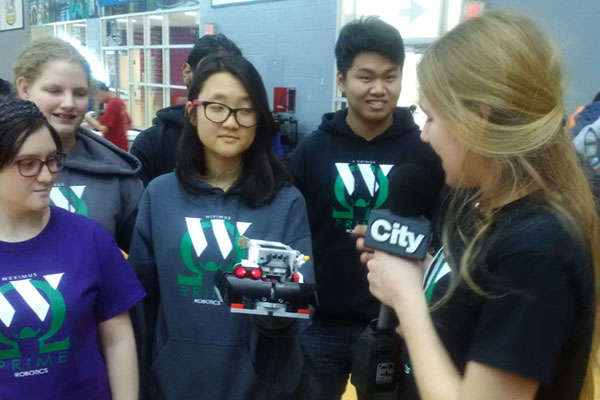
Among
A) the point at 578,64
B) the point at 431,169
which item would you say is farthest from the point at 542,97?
the point at 578,64

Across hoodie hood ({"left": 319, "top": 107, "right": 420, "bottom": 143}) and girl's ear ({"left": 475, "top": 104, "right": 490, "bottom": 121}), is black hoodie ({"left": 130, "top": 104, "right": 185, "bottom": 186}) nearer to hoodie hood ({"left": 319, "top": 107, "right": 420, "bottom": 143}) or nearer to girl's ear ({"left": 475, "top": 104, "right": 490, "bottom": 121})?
hoodie hood ({"left": 319, "top": 107, "right": 420, "bottom": 143})

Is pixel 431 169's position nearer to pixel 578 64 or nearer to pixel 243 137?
pixel 243 137

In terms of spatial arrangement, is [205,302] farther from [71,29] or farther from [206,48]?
[71,29]

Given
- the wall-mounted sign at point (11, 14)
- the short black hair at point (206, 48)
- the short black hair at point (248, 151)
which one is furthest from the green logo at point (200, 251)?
the wall-mounted sign at point (11, 14)

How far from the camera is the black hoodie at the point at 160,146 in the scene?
1956 mm

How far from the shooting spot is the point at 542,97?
776 mm

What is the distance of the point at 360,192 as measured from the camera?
5.35ft

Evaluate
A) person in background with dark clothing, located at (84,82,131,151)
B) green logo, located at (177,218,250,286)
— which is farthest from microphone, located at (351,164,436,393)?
person in background with dark clothing, located at (84,82,131,151)

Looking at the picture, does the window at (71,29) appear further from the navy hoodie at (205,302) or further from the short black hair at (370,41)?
the navy hoodie at (205,302)

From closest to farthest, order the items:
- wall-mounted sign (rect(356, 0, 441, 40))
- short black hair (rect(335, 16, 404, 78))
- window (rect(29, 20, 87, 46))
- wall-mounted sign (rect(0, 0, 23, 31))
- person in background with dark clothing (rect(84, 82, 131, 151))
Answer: short black hair (rect(335, 16, 404, 78)), person in background with dark clothing (rect(84, 82, 131, 151)), wall-mounted sign (rect(356, 0, 441, 40)), window (rect(29, 20, 87, 46)), wall-mounted sign (rect(0, 0, 23, 31))

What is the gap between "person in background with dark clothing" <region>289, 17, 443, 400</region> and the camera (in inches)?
64.1

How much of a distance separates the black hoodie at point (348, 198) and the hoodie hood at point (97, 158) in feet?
1.77

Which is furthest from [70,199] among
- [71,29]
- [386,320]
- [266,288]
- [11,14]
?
[11,14]

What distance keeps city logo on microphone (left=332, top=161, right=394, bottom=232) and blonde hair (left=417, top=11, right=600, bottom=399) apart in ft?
2.64
